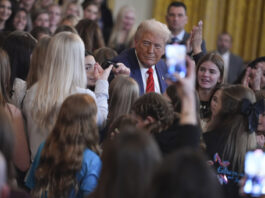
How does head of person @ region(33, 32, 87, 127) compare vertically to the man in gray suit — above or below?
above

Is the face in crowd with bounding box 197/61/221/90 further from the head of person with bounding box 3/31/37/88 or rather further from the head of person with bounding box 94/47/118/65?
the head of person with bounding box 3/31/37/88

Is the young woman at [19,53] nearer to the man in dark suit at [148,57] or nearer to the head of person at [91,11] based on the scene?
the man in dark suit at [148,57]

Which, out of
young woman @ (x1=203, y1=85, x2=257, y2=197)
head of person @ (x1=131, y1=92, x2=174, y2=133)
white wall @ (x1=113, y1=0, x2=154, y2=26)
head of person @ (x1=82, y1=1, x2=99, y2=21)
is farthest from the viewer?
white wall @ (x1=113, y1=0, x2=154, y2=26)

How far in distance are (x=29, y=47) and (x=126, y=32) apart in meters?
2.87

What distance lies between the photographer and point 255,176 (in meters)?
2.24

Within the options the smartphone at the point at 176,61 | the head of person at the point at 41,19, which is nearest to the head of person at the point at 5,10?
the head of person at the point at 41,19

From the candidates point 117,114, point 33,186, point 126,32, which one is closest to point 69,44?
point 117,114

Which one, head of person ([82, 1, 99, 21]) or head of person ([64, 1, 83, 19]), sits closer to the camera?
head of person ([82, 1, 99, 21])

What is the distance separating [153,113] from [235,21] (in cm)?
658

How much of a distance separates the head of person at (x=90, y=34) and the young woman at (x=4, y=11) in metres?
1.20

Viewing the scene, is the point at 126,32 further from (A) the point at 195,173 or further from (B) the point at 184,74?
(A) the point at 195,173

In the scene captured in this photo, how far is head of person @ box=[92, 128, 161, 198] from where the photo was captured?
183 centimetres

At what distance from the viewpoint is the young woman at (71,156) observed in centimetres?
271

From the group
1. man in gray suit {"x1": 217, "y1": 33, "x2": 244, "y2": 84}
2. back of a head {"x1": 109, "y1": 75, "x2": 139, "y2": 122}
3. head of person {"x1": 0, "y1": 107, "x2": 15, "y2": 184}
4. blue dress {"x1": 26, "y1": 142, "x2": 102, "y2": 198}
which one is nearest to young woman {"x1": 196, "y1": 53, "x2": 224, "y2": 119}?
back of a head {"x1": 109, "y1": 75, "x2": 139, "y2": 122}
